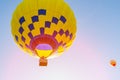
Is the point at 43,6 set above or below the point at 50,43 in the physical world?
above

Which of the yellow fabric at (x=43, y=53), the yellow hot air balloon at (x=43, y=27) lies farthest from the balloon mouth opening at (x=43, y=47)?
the yellow fabric at (x=43, y=53)

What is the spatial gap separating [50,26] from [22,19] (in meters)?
1.52

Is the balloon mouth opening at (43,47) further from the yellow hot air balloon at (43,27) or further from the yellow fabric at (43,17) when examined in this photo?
the yellow fabric at (43,17)

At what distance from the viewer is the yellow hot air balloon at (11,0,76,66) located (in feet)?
69.5

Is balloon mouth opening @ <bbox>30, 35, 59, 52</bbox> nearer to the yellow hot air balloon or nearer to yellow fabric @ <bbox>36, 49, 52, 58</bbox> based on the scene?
the yellow hot air balloon

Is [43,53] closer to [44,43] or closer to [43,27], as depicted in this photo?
[44,43]

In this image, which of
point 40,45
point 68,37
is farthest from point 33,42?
point 68,37

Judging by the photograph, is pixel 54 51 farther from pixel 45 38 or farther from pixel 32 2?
pixel 32 2

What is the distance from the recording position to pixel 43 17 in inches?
835

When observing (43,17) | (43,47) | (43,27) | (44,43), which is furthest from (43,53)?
(43,17)

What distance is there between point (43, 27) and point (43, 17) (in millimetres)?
517

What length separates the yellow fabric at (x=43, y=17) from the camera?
21.2 metres

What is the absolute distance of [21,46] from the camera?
72.2 feet

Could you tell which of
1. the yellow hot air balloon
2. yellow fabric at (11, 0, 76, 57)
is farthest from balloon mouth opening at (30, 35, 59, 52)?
yellow fabric at (11, 0, 76, 57)
